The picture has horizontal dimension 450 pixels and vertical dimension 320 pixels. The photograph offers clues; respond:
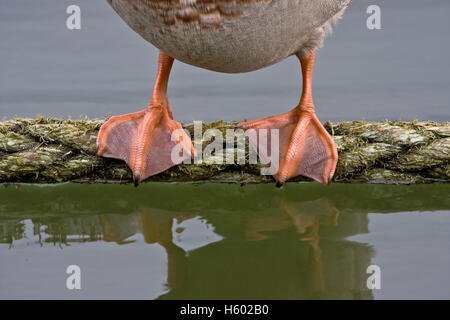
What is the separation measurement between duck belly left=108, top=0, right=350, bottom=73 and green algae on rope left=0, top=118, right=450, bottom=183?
0.42 m

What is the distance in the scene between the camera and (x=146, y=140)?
2.35 m

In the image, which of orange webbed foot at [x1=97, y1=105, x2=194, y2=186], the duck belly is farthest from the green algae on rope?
the duck belly

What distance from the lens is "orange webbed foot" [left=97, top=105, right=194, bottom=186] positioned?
7.56 feet

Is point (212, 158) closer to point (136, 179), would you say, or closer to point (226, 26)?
point (136, 179)

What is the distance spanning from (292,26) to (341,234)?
0.65 metres

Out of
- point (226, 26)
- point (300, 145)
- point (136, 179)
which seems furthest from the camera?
point (300, 145)

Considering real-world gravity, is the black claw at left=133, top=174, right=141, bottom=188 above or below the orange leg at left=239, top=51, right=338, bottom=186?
below

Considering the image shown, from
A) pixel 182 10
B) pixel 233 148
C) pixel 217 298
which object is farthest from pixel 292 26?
pixel 217 298

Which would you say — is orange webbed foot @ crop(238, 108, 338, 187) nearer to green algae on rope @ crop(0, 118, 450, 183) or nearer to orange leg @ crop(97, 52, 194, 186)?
green algae on rope @ crop(0, 118, 450, 183)

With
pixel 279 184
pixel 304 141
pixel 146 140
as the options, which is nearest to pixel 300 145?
pixel 304 141

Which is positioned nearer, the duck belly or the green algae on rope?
the duck belly

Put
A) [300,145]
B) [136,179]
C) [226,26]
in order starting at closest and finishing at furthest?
[226,26], [136,179], [300,145]

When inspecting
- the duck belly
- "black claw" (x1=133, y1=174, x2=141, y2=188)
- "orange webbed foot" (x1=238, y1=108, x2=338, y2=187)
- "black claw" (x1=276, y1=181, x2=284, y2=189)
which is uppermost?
the duck belly

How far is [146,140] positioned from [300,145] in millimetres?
559
